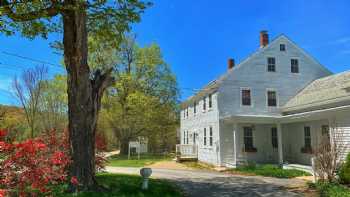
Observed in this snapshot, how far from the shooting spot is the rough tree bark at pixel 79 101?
9516 mm

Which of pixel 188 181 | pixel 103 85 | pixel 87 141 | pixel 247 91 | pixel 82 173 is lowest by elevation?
pixel 188 181

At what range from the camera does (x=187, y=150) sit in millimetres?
28516

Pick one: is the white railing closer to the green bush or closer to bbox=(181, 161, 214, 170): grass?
bbox=(181, 161, 214, 170): grass

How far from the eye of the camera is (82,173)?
946 cm

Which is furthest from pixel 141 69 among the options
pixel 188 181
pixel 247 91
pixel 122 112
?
pixel 188 181

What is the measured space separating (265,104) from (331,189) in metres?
11.8

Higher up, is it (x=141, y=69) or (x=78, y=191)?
(x=141, y=69)

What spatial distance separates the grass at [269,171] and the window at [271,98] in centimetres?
539

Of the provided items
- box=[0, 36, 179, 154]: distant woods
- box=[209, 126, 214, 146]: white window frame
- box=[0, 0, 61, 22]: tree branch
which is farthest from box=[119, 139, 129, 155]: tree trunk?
box=[0, 0, 61, 22]: tree branch

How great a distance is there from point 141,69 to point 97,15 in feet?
73.4

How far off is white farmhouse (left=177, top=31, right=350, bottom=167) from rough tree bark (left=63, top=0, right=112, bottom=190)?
459 inches

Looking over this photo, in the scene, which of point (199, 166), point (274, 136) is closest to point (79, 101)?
point (199, 166)

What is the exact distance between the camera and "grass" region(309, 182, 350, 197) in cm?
1055

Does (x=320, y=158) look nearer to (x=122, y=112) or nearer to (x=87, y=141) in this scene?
(x=87, y=141)
